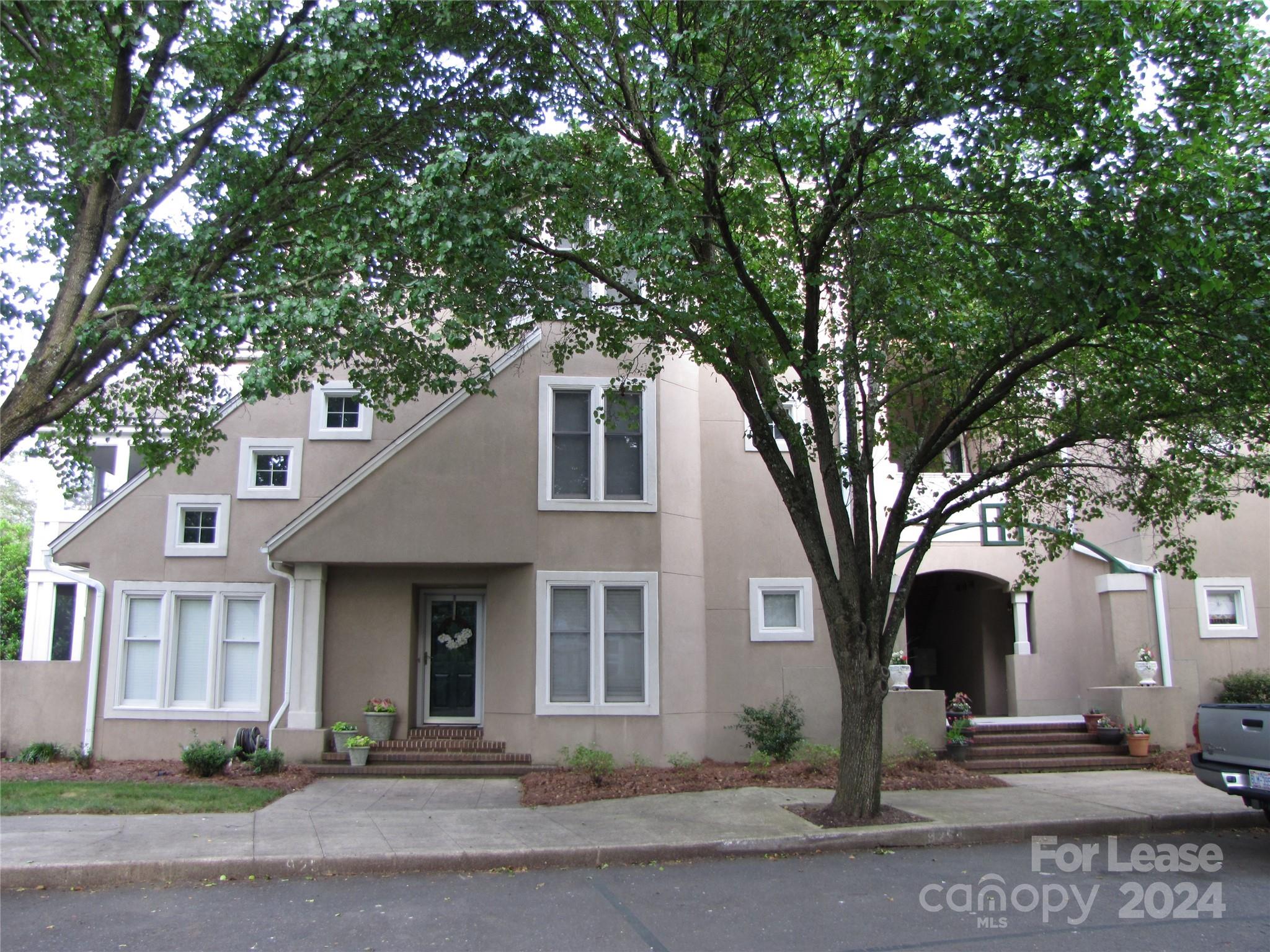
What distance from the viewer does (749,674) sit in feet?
44.2

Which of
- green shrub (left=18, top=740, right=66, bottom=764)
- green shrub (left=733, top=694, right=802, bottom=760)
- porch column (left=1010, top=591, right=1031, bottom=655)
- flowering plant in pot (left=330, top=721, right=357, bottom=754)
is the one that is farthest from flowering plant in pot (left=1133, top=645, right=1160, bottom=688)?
green shrub (left=18, top=740, right=66, bottom=764)

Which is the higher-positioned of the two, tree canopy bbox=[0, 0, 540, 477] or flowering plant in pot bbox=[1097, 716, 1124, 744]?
tree canopy bbox=[0, 0, 540, 477]

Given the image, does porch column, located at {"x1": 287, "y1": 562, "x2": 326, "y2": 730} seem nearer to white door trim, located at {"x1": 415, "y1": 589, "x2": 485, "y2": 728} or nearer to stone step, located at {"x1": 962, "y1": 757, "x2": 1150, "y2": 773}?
white door trim, located at {"x1": 415, "y1": 589, "x2": 485, "y2": 728}

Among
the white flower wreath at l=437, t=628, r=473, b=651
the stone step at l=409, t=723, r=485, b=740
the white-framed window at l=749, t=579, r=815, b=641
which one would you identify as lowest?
the stone step at l=409, t=723, r=485, b=740

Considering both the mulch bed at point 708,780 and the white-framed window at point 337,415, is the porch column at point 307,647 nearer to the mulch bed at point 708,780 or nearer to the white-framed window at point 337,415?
the white-framed window at point 337,415

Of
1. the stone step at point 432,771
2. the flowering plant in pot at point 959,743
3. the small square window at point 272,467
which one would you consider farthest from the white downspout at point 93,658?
the flowering plant in pot at point 959,743

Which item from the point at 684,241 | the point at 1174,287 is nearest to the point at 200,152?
the point at 684,241

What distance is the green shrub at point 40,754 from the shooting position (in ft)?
42.8

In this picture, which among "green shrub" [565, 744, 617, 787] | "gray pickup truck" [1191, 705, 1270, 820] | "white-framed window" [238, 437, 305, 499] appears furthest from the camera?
"white-framed window" [238, 437, 305, 499]

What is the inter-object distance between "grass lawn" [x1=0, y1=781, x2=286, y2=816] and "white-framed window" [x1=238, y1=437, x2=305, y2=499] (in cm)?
439

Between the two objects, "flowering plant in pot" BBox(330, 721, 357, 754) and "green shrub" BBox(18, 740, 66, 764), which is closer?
"flowering plant in pot" BBox(330, 721, 357, 754)

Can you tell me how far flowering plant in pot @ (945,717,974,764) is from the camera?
1284cm

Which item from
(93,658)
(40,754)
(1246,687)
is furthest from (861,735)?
(40,754)

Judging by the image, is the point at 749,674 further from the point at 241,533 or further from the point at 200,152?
the point at 200,152
